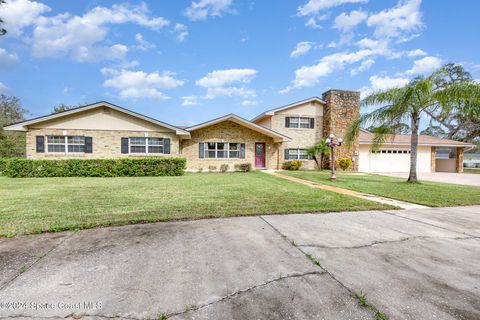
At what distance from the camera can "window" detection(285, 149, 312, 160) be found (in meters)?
21.0

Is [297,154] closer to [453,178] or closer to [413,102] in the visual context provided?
[413,102]

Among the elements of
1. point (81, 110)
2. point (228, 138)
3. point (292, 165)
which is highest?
point (81, 110)

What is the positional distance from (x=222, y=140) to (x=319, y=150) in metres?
8.26

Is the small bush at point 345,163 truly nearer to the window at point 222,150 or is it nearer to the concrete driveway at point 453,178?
the concrete driveway at point 453,178

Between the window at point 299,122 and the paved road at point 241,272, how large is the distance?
672 inches

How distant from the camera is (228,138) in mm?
19000

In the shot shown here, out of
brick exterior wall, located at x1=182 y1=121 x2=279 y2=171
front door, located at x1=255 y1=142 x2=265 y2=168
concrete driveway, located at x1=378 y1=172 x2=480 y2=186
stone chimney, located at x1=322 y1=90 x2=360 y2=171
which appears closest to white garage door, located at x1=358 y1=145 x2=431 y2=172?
stone chimney, located at x1=322 y1=90 x2=360 y2=171

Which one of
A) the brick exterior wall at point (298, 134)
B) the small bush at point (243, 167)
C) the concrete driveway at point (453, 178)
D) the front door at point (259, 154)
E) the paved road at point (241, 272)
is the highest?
the brick exterior wall at point (298, 134)

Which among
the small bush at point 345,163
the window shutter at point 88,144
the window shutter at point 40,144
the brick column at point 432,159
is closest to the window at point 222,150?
the window shutter at point 88,144

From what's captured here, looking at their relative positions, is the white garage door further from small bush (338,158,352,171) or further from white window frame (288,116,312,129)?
white window frame (288,116,312,129)

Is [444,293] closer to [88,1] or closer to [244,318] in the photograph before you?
[244,318]

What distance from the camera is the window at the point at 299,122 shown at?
2100 cm

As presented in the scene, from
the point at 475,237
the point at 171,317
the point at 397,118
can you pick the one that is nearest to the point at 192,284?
the point at 171,317

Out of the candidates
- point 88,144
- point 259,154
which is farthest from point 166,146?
point 259,154
